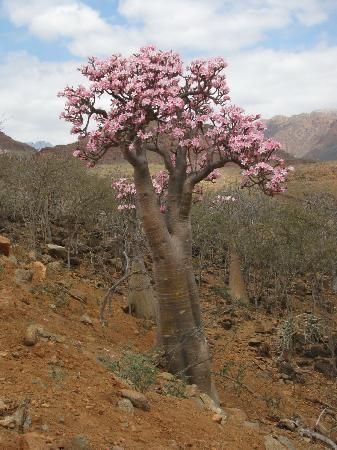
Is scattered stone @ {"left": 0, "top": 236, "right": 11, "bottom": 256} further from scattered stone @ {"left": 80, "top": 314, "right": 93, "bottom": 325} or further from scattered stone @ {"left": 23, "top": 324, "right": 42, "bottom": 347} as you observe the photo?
scattered stone @ {"left": 23, "top": 324, "right": 42, "bottom": 347}

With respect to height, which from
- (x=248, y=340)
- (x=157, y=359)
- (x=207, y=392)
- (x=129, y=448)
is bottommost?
(x=248, y=340)

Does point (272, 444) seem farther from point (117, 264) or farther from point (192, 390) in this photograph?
point (117, 264)

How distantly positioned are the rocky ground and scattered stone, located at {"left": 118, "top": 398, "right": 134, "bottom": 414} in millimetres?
12

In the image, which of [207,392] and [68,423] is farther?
[207,392]

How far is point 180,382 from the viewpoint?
7.62 m

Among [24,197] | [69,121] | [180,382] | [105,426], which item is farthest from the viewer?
[24,197]

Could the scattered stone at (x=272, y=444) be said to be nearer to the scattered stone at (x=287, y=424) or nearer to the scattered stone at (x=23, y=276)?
the scattered stone at (x=287, y=424)

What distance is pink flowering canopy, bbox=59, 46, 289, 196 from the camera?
784 centimetres

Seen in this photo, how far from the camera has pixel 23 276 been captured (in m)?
11.0

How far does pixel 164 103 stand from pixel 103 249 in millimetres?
17315

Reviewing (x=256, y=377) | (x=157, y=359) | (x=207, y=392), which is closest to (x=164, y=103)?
(x=157, y=359)

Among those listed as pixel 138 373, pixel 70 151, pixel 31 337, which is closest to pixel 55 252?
pixel 31 337

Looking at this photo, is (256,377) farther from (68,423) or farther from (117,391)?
(68,423)

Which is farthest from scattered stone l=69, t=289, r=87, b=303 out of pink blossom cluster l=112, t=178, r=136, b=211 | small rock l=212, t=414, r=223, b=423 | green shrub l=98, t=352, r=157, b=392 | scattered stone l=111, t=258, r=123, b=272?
scattered stone l=111, t=258, r=123, b=272
